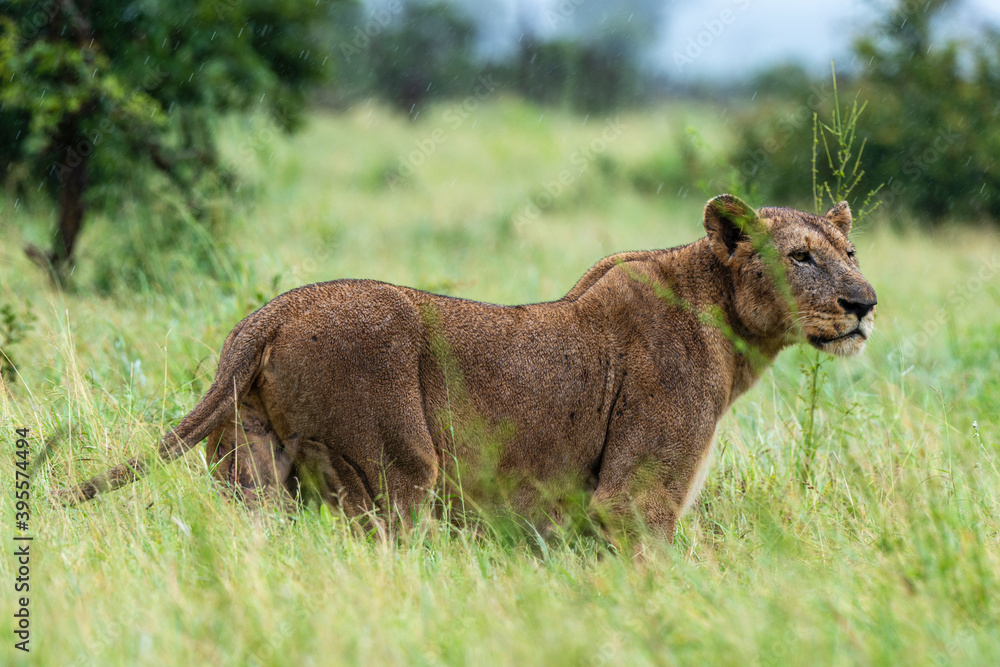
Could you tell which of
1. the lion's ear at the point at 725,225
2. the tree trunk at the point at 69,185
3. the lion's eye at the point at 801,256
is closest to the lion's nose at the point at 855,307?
the lion's eye at the point at 801,256

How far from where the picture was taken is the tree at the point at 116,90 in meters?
8.27

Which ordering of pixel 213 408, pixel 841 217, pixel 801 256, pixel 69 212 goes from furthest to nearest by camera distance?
pixel 69 212 → pixel 841 217 → pixel 801 256 → pixel 213 408

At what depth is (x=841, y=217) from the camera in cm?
477

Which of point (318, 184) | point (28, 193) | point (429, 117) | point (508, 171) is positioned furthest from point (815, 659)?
point (429, 117)

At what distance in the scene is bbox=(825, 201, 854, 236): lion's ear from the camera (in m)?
4.73

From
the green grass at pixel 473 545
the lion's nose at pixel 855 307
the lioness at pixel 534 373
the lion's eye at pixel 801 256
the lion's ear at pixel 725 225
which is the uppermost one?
the lion's ear at pixel 725 225

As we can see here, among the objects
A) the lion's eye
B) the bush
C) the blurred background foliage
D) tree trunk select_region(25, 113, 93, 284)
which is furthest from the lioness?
the bush

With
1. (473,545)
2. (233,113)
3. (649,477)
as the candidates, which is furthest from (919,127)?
(473,545)

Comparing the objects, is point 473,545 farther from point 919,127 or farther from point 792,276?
point 919,127

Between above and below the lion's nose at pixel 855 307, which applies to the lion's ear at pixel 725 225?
above

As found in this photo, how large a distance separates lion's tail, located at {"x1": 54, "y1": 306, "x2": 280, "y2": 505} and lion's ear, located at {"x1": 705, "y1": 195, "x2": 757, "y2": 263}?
1.97 metres

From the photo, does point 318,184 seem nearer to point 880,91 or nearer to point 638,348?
point 880,91

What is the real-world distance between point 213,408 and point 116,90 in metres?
5.55

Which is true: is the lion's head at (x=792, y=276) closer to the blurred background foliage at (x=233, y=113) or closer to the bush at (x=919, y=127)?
the blurred background foliage at (x=233, y=113)
